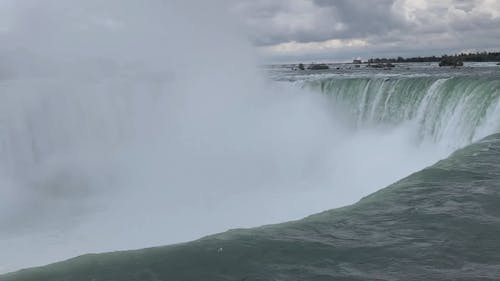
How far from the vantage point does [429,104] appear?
1891cm

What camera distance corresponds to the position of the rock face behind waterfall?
5234 millimetres

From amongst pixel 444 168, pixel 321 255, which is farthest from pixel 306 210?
pixel 321 255

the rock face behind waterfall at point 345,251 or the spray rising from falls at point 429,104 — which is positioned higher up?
the spray rising from falls at point 429,104

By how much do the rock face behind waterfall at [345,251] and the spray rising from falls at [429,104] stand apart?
9.15m

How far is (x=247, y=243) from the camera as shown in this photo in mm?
6090

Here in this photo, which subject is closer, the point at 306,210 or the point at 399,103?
the point at 306,210

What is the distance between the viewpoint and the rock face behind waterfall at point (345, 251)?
17.2ft

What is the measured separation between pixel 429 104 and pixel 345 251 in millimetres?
14190

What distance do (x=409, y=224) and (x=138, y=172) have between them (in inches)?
495

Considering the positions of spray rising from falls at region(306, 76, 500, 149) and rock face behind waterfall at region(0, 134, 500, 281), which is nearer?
rock face behind waterfall at region(0, 134, 500, 281)

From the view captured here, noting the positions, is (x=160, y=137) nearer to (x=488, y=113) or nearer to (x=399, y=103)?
(x=399, y=103)

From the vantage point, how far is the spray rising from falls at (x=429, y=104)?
16.2 meters

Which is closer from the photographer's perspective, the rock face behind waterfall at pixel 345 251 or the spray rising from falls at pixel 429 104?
the rock face behind waterfall at pixel 345 251

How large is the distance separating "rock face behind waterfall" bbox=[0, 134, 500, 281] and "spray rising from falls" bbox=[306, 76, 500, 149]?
9.15m
